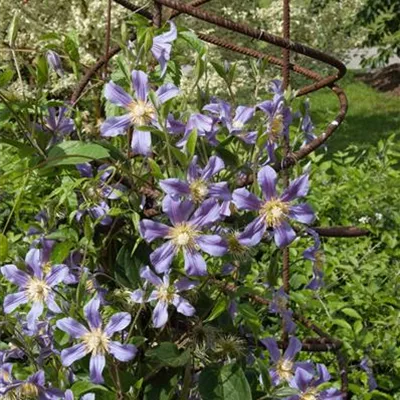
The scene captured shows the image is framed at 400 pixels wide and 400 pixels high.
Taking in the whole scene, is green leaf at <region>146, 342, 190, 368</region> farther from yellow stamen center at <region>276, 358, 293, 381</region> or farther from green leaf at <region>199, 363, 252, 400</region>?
yellow stamen center at <region>276, 358, 293, 381</region>

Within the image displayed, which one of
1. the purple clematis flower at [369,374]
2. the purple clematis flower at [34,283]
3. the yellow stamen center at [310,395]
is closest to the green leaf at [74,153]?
the purple clematis flower at [34,283]

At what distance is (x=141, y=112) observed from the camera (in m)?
0.97

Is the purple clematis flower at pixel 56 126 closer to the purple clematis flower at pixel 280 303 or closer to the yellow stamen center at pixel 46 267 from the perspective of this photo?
the yellow stamen center at pixel 46 267

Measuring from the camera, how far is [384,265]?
2.41 meters

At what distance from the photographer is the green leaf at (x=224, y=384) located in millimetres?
1033

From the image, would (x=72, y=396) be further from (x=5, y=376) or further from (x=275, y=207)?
(x=275, y=207)

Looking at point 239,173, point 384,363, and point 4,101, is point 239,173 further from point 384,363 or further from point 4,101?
point 384,363

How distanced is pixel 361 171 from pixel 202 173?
7.63ft

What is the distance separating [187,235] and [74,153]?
0.18 metres

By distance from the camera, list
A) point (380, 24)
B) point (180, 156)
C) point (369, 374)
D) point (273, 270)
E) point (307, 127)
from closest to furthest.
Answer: point (180, 156)
point (273, 270)
point (307, 127)
point (369, 374)
point (380, 24)

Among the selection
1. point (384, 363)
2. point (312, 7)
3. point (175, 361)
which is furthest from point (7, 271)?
point (312, 7)

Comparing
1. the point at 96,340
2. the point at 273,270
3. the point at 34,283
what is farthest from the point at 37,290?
the point at 273,270

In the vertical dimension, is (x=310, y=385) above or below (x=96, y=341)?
below

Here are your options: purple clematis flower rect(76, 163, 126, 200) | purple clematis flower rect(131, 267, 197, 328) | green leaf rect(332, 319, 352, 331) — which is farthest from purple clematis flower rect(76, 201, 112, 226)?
green leaf rect(332, 319, 352, 331)
